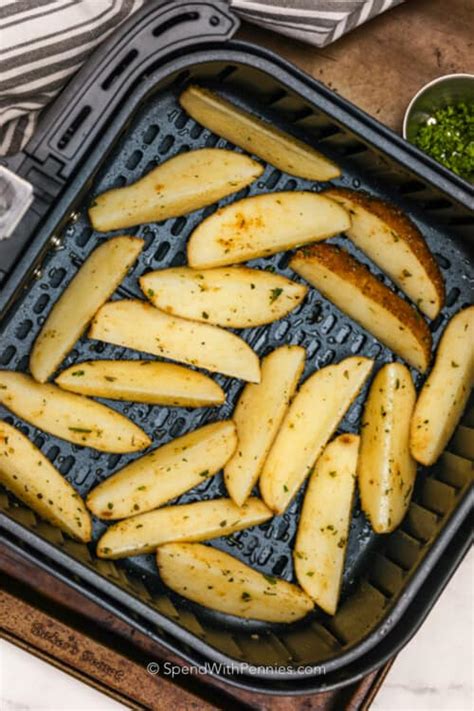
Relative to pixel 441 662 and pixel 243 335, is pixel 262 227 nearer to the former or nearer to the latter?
pixel 243 335

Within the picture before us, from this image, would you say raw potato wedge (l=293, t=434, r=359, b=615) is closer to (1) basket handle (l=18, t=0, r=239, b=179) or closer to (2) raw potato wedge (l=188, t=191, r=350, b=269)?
(2) raw potato wedge (l=188, t=191, r=350, b=269)

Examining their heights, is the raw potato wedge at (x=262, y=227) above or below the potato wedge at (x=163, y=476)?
above

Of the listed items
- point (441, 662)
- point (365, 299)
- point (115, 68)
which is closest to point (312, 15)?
point (115, 68)

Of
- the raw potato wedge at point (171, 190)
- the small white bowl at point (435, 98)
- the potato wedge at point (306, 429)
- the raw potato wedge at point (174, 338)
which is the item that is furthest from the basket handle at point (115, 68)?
the potato wedge at point (306, 429)

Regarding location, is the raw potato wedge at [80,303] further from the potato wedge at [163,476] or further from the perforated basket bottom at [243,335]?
the potato wedge at [163,476]

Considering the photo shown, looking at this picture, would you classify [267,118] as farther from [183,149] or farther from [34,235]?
[34,235]

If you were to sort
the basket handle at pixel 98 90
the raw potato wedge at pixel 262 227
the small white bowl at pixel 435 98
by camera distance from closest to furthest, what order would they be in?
the basket handle at pixel 98 90 < the raw potato wedge at pixel 262 227 < the small white bowl at pixel 435 98

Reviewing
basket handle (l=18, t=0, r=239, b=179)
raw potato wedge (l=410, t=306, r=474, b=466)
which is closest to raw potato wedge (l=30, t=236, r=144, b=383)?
basket handle (l=18, t=0, r=239, b=179)
